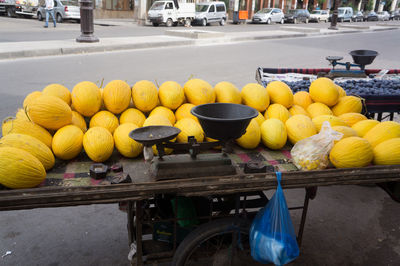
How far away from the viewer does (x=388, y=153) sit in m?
2.12

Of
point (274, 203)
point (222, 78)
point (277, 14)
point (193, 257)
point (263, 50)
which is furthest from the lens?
point (277, 14)

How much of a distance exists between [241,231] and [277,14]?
29.8 meters

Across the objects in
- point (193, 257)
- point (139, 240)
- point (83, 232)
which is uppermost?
point (139, 240)

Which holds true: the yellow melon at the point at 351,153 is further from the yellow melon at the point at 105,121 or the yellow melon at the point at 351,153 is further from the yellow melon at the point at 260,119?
the yellow melon at the point at 105,121

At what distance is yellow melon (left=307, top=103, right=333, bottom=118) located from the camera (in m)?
2.81

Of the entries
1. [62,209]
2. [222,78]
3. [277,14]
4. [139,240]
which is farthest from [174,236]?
[277,14]

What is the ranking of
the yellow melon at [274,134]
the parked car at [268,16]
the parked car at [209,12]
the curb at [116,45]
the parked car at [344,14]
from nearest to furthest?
the yellow melon at [274,134] → the curb at [116,45] → the parked car at [209,12] → the parked car at [268,16] → the parked car at [344,14]

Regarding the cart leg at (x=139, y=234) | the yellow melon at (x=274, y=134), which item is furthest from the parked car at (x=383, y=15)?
the cart leg at (x=139, y=234)

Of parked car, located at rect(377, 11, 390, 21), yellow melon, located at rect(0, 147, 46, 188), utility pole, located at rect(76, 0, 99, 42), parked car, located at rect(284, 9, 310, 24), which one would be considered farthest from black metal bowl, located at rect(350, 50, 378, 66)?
parked car, located at rect(377, 11, 390, 21)

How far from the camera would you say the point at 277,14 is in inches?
1155

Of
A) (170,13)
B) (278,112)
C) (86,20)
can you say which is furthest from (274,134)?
(170,13)

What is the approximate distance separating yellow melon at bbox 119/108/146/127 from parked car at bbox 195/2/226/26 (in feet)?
74.0

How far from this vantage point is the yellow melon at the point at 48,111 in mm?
2125

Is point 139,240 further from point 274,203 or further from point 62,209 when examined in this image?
point 62,209
